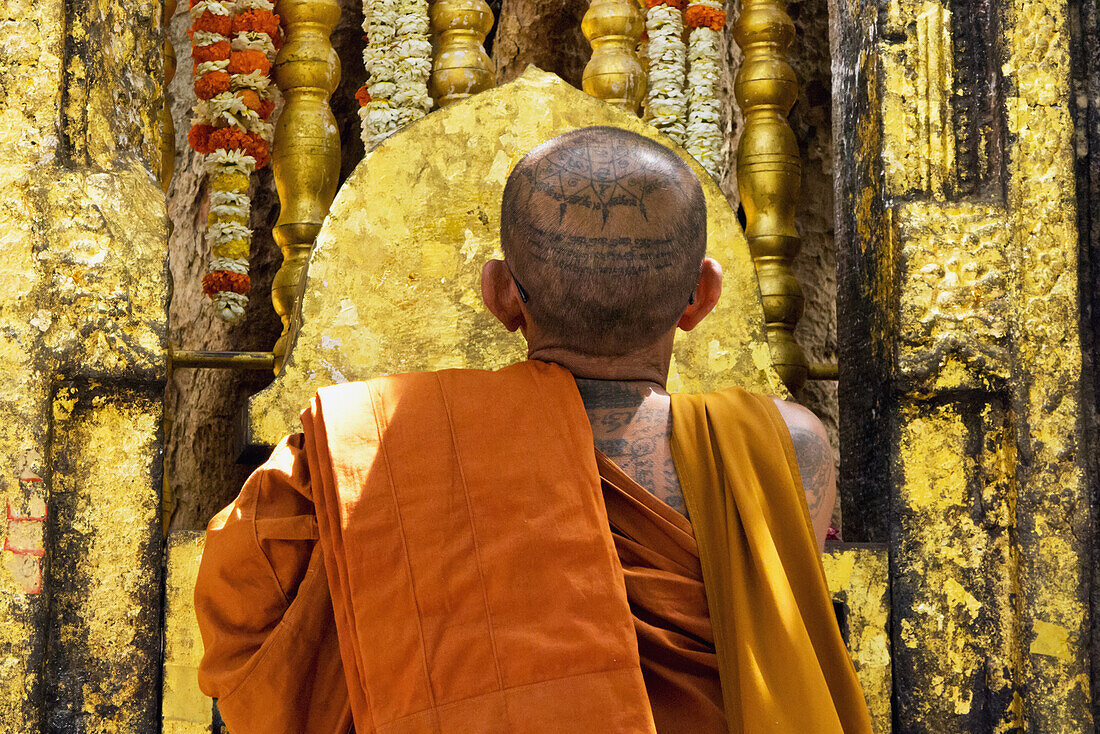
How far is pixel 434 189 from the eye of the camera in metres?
2.41

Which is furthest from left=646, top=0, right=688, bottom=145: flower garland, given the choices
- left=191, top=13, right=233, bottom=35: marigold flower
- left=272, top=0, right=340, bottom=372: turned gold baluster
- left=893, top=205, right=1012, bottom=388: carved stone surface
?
left=191, top=13, right=233, bottom=35: marigold flower

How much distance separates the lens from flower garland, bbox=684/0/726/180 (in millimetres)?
2729

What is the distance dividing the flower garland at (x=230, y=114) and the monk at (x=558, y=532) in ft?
4.36

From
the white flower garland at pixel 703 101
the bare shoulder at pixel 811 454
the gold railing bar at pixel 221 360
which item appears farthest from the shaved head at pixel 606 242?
the white flower garland at pixel 703 101

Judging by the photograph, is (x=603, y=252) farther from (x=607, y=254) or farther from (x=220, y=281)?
(x=220, y=281)

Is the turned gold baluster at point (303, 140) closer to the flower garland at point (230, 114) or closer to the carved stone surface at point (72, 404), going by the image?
the flower garland at point (230, 114)

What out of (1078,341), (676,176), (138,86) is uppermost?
(138,86)

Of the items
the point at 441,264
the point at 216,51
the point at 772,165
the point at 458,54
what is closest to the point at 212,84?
the point at 216,51

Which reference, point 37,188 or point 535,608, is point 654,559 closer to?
point 535,608

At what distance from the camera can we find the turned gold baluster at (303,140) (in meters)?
2.67

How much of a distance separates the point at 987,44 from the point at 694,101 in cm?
72

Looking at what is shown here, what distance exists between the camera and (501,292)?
5.05 feet

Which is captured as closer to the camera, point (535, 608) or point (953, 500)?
point (535, 608)

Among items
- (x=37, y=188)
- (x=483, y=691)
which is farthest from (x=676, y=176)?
(x=37, y=188)
